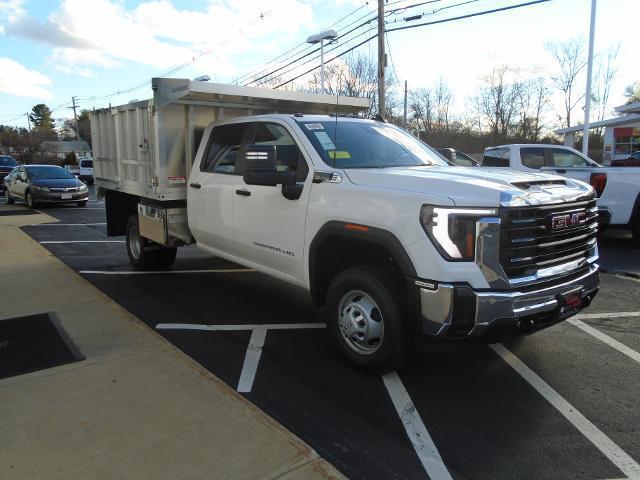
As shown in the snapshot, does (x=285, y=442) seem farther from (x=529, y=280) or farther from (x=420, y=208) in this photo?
(x=529, y=280)

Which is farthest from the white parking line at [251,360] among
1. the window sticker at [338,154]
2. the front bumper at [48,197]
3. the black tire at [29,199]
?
the black tire at [29,199]

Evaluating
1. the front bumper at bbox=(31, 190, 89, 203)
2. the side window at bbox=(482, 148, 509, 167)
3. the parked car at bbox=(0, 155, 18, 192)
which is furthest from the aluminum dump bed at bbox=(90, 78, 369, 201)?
the parked car at bbox=(0, 155, 18, 192)

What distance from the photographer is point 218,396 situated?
3521 millimetres

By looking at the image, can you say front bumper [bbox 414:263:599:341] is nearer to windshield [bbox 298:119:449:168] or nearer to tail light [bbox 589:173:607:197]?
windshield [bbox 298:119:449:168]

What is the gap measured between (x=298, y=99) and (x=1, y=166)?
1020 inches

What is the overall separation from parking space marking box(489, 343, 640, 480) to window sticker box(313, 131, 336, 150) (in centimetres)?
227

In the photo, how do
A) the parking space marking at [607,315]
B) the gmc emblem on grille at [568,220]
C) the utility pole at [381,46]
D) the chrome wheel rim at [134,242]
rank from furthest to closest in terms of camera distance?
the utility pole at [381,46], the chrome wheel rim at [134,242], the parking space marking at [607,315], the gmc emblem on grille at [568,220]

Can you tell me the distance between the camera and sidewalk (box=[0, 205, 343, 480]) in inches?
108

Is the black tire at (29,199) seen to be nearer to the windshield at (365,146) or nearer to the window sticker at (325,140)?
the windshield at (365,146)

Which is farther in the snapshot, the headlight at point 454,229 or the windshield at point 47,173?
the windshield at point 47,173

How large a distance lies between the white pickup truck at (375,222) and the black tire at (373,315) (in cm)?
1

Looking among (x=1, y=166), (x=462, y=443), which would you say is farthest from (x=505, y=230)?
(x=1, y=166)

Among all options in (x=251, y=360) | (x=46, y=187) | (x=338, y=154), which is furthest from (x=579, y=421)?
(x=46, y=187)

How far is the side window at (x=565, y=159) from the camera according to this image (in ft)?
36.7
